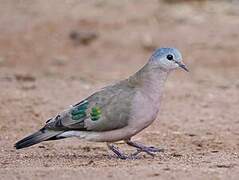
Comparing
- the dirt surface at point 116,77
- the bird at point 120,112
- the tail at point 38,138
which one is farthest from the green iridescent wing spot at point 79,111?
the dirt surface at point 116,77

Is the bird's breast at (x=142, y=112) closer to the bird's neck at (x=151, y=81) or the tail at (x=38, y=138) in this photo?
the bird's neck at (x=151, y=81)

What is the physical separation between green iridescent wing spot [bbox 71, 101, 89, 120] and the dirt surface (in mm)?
349

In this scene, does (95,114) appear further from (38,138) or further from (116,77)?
(116,77)

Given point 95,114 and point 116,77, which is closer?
point 95,114

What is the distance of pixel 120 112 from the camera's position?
26.9 ft

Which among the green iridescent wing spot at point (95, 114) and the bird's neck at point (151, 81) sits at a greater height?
the bird's neck at point (151, 81)

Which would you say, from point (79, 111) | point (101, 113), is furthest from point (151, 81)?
point (79, 111)

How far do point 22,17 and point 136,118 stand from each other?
29.6ft

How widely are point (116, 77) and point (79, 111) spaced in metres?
5.92

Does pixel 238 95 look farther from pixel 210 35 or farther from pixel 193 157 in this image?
pixel 193 157

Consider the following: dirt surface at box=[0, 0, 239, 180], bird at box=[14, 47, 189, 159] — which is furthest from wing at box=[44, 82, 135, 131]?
dirt surface at box=[0, 0, 239, 180]

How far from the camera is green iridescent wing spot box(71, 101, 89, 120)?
828 cm

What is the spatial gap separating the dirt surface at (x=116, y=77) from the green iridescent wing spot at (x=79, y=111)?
35cm

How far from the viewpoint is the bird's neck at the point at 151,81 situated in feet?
27.1
